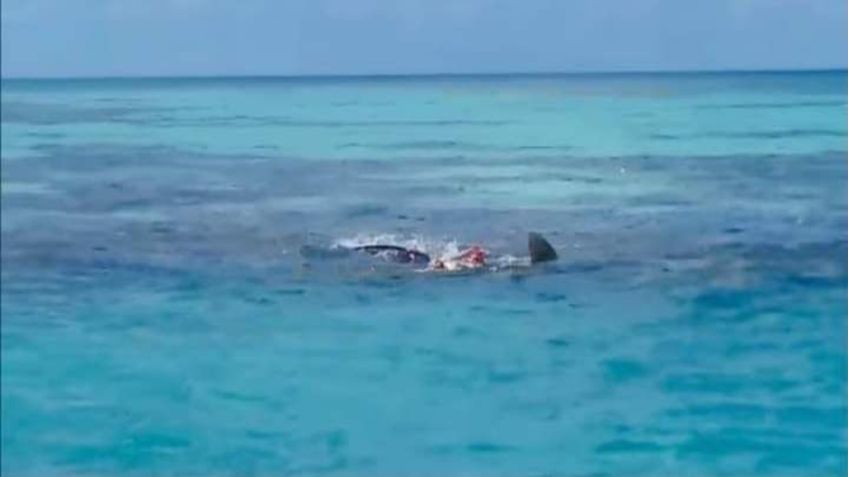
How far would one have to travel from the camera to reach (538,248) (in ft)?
9.64

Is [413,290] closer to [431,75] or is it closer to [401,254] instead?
[401,254]

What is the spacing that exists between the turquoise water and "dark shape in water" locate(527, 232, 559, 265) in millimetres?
16

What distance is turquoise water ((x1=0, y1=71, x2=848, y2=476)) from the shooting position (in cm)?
293

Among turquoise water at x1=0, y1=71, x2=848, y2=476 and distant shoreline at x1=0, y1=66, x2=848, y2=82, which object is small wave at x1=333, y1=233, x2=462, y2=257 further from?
distant shoreline at x1=0, y1=66, x2=848, y2=82

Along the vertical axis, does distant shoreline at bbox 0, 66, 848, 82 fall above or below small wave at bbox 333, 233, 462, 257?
above

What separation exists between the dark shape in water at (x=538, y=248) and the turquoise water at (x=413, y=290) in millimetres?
16

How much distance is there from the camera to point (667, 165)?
9.64ft

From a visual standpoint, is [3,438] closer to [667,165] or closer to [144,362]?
[144,362]

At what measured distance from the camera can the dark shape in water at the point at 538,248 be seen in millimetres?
2938

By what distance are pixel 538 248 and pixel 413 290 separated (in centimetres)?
20

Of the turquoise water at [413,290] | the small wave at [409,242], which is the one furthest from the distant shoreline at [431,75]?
the small wave at [409,242]

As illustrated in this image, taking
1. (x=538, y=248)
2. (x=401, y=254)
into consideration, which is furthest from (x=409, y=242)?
(x=538, y=248)

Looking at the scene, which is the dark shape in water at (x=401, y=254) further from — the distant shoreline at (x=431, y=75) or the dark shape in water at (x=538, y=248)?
the distant shoreline at (x=431, y=75)

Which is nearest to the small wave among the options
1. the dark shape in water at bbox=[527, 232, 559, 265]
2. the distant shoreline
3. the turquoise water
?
the turquoise water
